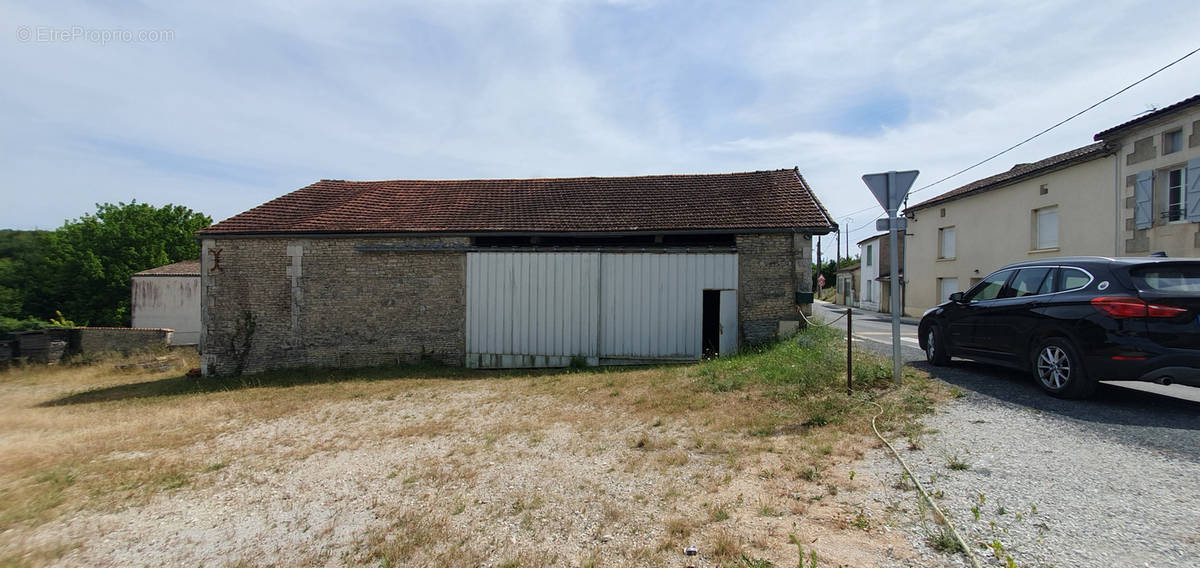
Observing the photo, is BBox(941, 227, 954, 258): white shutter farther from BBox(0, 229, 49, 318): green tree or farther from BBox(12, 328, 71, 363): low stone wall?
BBox(0, 229, 49, 318): green tree

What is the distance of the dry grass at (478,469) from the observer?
3.21m

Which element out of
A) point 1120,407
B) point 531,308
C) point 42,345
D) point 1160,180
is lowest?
point 42,345

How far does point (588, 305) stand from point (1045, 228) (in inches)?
607

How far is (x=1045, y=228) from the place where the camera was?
16297mm

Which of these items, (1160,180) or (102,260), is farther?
(102,260)

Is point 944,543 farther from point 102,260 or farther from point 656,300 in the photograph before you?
point 102,260

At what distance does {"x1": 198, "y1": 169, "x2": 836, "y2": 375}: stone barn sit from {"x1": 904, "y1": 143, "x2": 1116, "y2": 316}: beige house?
21.5 ft

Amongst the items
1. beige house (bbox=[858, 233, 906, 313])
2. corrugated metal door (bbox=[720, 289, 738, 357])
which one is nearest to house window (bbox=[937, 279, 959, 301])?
beige house (bbox=[858, 233, 906, 313])

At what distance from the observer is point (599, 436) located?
17.9ft

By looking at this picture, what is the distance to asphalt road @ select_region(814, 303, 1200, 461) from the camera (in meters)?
3.94

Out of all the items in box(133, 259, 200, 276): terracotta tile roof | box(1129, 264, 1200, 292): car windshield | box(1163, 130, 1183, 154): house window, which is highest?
box(1163, 130, 1183, 154): house window

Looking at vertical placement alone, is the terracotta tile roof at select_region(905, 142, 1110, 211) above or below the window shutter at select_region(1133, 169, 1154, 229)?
above

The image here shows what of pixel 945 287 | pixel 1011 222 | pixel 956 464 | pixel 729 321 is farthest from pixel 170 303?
pixel 1011 222

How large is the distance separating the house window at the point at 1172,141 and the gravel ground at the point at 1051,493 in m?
12.0
